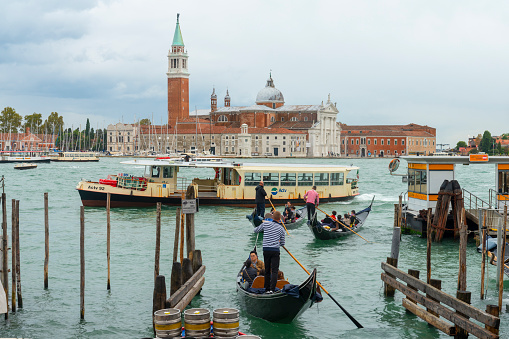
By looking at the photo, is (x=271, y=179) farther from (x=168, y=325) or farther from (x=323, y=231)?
(x=168, y=325)

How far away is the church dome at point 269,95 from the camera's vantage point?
5364 inches

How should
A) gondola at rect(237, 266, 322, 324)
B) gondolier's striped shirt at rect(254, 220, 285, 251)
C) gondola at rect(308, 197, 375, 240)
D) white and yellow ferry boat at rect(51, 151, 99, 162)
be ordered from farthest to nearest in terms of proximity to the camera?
white and yellow ferry boat at rect(51, 151, 99, 162) < gondola at rect(308, 197, 375, 240) < gondolier's striped shirt at rect(254, 220, 285, 251) < gondola at rect(237, 266, 322, 324)

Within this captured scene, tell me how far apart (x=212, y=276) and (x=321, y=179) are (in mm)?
15761

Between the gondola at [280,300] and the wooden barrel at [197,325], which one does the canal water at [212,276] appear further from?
the wooden barrel at [197,325]

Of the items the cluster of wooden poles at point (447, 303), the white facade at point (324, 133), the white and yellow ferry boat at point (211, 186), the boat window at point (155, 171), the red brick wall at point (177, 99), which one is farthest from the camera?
the white facade at point (324, 133)

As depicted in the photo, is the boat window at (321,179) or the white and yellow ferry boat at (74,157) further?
the white and yellow ferry boat at (74,157)

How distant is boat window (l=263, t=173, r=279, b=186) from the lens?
28.0 m

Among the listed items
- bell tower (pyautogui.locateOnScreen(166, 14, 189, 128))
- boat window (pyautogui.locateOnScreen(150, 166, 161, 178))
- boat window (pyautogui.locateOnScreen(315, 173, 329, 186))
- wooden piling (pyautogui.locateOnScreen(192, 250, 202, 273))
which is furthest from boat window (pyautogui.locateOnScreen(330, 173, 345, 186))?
bell tower (pyautogui.locateOnScreen(166, 14, 189, 128))

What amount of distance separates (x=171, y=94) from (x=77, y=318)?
113516 mm


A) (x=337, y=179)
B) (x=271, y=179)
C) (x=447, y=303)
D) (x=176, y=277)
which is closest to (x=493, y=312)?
(x=447, y=303)

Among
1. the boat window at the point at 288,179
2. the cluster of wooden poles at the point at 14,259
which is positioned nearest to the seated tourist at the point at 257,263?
the cluster of wooden poles at the point at 14,259

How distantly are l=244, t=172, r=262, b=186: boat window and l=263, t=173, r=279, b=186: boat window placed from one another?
0.26 m

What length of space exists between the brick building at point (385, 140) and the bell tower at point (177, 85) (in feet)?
114

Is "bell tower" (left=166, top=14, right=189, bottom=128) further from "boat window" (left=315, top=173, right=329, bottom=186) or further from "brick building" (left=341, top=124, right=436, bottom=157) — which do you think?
"boat window" (left=315, top=173, right=329, bottom=186)
